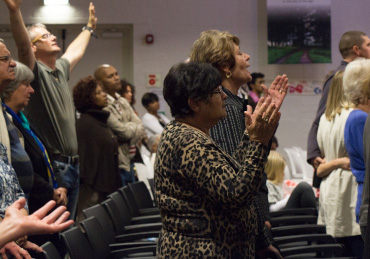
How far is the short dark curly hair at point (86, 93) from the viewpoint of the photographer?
575cm

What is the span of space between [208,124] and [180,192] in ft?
0.94

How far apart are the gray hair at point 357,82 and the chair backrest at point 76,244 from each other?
5.35 feet

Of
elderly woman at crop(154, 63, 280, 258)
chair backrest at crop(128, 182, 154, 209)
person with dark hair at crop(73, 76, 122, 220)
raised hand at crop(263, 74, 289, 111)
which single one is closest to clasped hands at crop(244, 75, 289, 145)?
elderly woman at crop(154, 63, 280, 258)

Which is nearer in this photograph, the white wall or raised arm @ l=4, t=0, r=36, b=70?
raised arm @ l=4, t=0, r=36, b=70

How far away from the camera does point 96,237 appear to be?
3.28 m

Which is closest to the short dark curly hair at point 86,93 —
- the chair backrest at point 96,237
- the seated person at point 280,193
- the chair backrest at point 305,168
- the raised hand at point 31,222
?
the seated person at point 280,193

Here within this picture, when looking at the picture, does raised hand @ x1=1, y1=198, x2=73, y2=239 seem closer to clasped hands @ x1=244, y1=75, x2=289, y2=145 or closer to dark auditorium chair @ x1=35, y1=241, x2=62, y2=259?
dark auditorium chair @ x1=35, y1=241, x2=62, y2=259

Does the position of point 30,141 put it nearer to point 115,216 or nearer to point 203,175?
point 115,216

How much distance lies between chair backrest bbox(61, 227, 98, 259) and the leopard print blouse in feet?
2.26

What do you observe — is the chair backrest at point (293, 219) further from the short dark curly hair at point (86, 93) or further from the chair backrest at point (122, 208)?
the short dark curly hair at point (86, 93)

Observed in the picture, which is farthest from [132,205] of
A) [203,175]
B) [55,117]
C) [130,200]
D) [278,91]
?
[203,175]

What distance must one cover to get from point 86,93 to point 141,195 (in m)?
1.15

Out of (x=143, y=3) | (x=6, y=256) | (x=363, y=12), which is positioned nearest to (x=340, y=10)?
(x=363, y=12)

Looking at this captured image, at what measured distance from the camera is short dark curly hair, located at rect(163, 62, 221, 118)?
2.28 m
